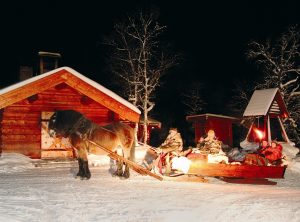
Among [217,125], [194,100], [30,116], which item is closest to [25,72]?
[30,116]

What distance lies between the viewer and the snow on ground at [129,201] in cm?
620

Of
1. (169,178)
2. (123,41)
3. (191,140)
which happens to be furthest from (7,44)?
(169,178)

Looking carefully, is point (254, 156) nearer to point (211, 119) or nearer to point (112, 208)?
point (112, 208)

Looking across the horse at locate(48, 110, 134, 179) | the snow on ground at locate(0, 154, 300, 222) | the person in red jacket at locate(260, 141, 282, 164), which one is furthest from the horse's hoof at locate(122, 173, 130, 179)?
the person in red jacket at locate(260, 141, 282, 164)

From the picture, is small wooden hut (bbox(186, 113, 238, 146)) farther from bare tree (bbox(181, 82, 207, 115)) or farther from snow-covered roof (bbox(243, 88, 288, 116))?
bare tree (bbox(181, 82, 207, 115))

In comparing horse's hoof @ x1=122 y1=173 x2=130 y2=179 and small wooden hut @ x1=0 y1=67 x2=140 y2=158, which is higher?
small wooden hut @ x1=0 y1=67 x2=140 y2=158

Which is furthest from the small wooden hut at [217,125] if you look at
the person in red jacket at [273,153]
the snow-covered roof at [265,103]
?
→ the person in red jacket at [273,153]

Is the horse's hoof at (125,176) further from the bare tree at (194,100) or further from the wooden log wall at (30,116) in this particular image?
the bare tree at (194,100)

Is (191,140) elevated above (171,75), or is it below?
below

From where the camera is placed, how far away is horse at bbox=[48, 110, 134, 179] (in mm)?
9461

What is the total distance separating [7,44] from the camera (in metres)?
40.9

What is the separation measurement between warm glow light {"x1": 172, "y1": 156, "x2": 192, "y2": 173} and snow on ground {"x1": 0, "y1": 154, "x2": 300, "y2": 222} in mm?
628

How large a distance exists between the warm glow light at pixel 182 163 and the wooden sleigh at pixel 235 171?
4.7 inches

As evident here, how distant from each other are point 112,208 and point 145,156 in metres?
8.79
